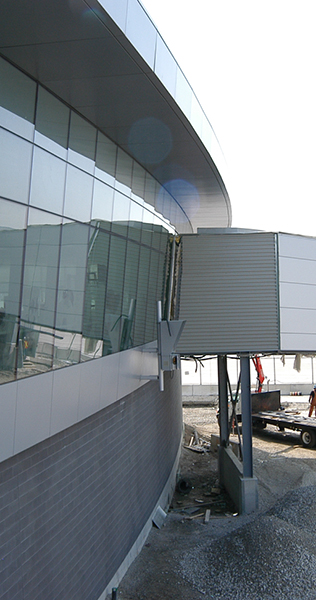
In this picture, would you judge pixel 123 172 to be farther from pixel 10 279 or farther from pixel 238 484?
pixel 238 484

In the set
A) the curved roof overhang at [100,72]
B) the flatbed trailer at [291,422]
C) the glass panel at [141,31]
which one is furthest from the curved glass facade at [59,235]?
the flatbed trailer at [291,422]

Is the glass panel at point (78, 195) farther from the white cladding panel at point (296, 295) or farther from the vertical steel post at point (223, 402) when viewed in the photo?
the vertical steel post at point (223, 402)

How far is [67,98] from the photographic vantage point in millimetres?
7504

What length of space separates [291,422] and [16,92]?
20.1 metres

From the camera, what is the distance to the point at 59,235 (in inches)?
277

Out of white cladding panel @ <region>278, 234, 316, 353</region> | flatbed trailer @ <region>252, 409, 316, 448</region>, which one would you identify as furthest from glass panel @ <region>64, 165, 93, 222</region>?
flatbed trailer @ <region>252, 409, 316, 448</region>

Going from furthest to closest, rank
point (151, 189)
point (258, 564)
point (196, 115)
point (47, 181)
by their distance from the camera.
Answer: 1. point (151, 189)
2. point (258, 564)
3. point (196, 115)
4. point (47, 181)

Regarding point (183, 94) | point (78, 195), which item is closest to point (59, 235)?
point (78, 195)

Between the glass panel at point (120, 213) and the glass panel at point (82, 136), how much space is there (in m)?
1.29

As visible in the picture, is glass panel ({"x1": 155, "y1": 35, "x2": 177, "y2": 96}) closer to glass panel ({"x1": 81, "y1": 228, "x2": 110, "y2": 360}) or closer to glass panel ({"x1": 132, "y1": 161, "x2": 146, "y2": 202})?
glass panel ({"x1": 81, "y1": 228, "x2": 110, "y2": 360})

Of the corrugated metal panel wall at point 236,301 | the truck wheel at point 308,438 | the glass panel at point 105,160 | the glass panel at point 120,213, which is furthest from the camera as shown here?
the truck wheel at point 308,438

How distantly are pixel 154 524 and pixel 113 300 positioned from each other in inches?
254

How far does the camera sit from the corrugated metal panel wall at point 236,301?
14.1m

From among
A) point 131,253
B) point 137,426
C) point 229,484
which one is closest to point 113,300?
point 131,253
